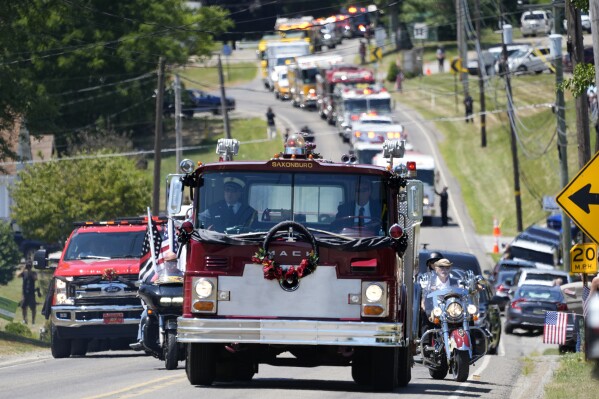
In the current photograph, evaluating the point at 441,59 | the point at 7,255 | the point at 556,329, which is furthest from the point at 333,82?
the point at 556,329

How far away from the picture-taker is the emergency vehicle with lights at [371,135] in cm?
6162

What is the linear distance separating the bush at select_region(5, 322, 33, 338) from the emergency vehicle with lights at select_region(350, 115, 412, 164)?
27.9 m

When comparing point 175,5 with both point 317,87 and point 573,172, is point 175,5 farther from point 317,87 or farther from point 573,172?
point 573,172

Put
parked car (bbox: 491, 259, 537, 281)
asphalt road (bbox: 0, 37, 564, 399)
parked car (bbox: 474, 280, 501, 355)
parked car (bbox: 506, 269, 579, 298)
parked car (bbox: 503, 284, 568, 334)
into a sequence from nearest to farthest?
asphalt road (bbox: 0, 37, 564, 399) < parked car (bbox: 474, 280, 501, 355) < parked car (bbox: 503, 284, 568, 334) < parked car (bbox: 506, 269, 579, 298) < parked car (bbox: 491, 259, 537, 281)

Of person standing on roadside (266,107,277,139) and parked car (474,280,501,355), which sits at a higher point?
parked car (474,280,501,355)

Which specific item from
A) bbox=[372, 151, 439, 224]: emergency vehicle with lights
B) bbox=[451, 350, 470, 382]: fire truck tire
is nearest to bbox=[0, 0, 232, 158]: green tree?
bbox=[372, 151, 439, 224]: emergency vehicle with lights

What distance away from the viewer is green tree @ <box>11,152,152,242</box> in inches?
2196

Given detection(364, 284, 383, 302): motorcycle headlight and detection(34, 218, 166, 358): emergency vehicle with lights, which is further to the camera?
detection(34, 218, 166, 358): emergency vehicle with lights

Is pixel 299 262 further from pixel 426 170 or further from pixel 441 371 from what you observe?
pixel 426 170

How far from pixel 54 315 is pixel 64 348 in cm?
77

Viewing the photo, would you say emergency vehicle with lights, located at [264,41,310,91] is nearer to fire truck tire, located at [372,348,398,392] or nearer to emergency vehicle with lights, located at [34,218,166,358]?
emergency vehicle with lights, located at [34,218,166,358]

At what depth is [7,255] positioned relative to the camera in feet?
183

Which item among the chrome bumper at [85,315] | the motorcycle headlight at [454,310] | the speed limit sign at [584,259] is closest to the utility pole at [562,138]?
the chrome bumper at [85,315]

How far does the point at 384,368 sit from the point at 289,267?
186 centimetres
